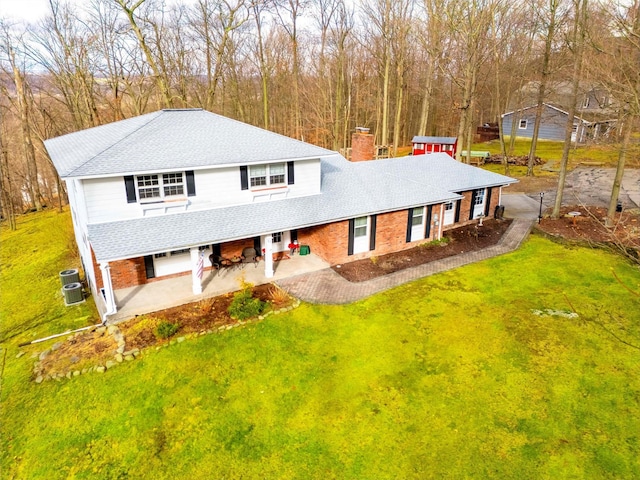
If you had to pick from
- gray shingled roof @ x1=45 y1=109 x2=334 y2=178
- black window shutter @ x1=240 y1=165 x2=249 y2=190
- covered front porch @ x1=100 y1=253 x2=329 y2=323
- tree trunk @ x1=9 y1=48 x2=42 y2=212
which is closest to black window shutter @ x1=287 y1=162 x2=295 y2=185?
gray shingled roof @ x1=45 y1=109 x2=334 y2=178

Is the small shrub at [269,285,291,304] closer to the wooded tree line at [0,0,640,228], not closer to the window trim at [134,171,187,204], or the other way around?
the window trim at [134,171,187,204]

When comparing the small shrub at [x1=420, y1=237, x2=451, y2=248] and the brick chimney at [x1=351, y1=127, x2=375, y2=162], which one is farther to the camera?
the brick chimney at [x1=351, y1=127, x2=375, y2=162]

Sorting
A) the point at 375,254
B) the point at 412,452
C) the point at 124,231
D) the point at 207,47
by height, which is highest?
the point at 207,47

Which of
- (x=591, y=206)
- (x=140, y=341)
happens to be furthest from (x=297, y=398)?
(x=591, y=206)

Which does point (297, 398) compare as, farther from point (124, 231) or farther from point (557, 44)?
point (557, 44)

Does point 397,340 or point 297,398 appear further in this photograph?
point 397,340

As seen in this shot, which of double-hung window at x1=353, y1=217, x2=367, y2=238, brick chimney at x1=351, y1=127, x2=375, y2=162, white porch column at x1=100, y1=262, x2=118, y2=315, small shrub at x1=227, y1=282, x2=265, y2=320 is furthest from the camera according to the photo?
brick chimney at x1=351, y1=127, x2=375, y2=162

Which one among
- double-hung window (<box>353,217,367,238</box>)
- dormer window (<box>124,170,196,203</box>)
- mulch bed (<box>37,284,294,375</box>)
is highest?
dormer window (<box>124,170,196,203</box>)
